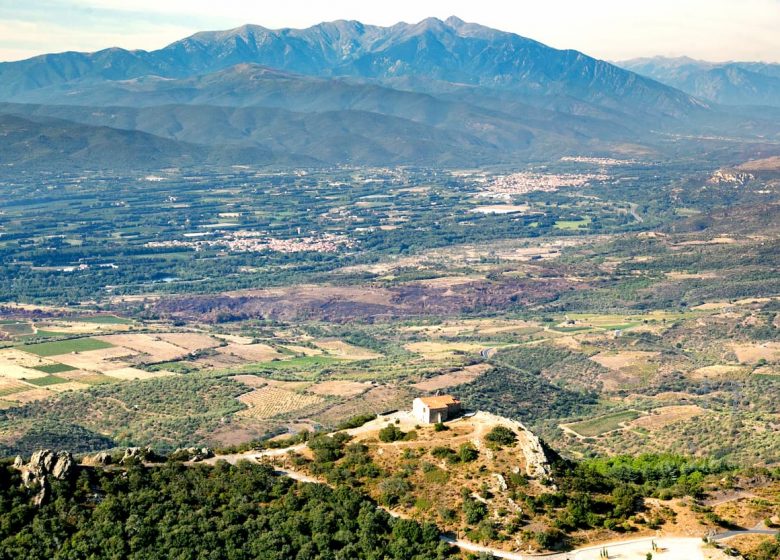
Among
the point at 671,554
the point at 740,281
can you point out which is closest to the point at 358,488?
the point at 671,554

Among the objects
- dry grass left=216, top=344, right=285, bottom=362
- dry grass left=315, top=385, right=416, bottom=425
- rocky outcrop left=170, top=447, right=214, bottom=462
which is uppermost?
rocky outcrop left=170, top=447, right=214, bottom=462

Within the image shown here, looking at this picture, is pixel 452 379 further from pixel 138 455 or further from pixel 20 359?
pixel 138 455

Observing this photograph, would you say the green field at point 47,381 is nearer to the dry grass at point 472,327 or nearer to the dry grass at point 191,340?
the dry grass at point 191,340

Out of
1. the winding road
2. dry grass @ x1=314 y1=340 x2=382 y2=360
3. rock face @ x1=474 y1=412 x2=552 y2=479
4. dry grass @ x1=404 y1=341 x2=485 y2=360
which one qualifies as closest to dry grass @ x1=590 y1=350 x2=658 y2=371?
dry grass @ x1=404 y1=341 x2=485 y2=360

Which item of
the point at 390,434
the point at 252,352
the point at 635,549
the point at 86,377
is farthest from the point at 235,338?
the point at 635,549

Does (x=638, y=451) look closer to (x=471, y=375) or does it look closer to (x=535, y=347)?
(x=471, y=375)

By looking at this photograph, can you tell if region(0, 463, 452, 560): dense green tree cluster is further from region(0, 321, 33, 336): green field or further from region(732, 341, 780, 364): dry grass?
region(0, 321, 33, 336): green field
